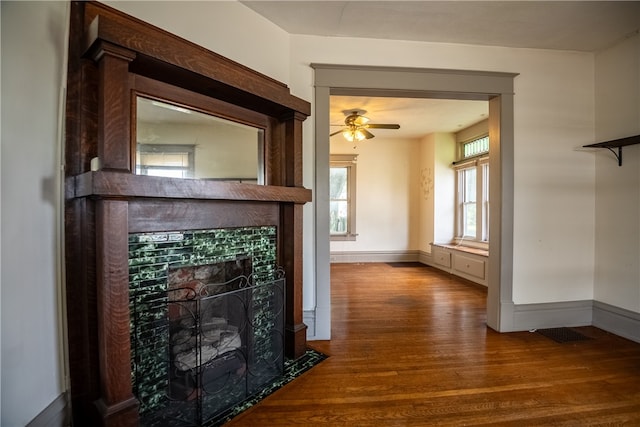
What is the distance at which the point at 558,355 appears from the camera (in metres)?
2.41

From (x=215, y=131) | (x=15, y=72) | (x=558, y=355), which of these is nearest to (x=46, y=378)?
(x=15, y=72)

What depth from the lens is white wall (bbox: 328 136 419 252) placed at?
258 inches

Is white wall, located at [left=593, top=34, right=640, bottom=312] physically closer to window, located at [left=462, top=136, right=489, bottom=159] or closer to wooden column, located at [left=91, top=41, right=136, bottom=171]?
window, located at [left=462, top=136, right=489, bottom=159]

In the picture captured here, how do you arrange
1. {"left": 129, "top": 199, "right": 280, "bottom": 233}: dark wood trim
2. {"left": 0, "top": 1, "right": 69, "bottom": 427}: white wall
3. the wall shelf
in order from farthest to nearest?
1. the wall shelf
2. {"left": 129, "top": 199, "right": 280, "bottom": 233}: dark wood trim
3. {"left": 0, "top": 1, "right": 69, "bottom": 427}: white wall

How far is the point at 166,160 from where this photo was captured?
5.86 ft

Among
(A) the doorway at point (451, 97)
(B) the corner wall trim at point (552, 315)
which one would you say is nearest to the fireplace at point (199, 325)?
(A) the doorway at point (451, 97)

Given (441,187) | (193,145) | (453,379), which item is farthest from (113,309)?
(441,187)

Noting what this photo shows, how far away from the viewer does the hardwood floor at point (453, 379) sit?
168 cm

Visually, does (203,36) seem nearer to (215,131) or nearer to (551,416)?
(215,131)

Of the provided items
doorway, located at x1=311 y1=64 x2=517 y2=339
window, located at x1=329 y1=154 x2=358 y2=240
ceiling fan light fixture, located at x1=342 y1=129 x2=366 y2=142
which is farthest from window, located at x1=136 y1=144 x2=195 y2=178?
window, located at x1=329 y1=154 x2=358 y2=240

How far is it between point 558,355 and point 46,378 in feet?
11.0

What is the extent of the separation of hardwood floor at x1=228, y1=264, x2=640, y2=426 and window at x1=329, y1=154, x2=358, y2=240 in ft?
11.0

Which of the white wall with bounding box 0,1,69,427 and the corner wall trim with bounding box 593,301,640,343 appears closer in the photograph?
the white wall with bounding box 0,1,69,427

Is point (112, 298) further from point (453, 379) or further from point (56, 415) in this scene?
point (453, 379)
